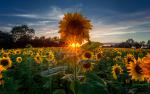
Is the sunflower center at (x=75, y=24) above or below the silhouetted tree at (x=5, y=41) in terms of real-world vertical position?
below

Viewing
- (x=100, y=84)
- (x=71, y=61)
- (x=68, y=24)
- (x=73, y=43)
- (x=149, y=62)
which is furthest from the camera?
(x=68, y=24)

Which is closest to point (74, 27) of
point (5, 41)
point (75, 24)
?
point (75, 24)

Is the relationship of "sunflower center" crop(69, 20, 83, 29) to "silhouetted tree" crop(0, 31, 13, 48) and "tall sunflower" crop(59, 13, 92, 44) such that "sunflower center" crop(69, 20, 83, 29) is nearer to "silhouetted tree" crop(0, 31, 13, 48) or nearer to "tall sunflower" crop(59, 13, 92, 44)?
"tall sunflower" crop(59, 13, 92, 44)

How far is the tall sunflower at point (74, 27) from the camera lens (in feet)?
11.1

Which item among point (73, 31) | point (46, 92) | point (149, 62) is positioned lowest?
point (46, 92)

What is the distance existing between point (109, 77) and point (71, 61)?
2.96 m

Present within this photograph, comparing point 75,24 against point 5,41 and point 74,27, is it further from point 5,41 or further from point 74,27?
point 5,41

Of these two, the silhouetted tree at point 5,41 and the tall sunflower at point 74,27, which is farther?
the silhouetted tree at point 5,41

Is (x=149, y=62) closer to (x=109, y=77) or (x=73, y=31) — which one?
(x=73, y=31)

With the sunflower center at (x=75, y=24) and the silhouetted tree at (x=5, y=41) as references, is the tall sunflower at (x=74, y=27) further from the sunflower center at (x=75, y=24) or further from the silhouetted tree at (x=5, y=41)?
the silhouetted tree at (x=5, y=41)

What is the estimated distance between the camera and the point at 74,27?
138 inches

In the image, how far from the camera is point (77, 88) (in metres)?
2.78

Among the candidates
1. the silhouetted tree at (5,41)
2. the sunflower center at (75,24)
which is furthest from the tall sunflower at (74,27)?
the silhouetted tree at (5,41)

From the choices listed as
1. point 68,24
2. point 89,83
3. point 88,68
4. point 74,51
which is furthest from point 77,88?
point 88,68
